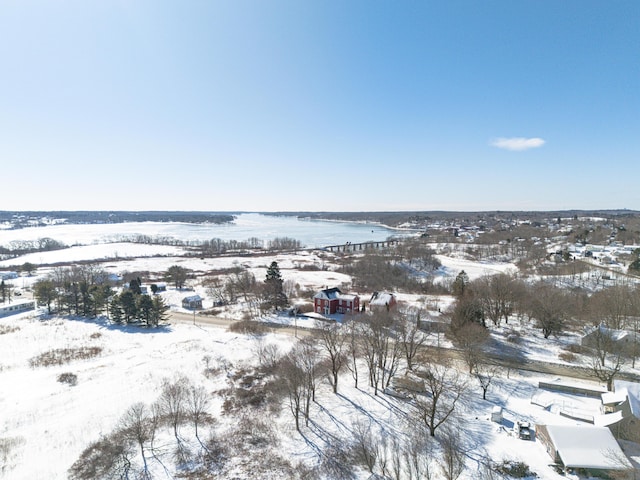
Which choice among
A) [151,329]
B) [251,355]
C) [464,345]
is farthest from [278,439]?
[151,329]

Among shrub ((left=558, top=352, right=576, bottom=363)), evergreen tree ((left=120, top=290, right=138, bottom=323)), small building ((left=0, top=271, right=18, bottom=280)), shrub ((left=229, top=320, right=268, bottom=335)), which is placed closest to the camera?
shrub ((left=558, top=352, right=576, bottom=363))

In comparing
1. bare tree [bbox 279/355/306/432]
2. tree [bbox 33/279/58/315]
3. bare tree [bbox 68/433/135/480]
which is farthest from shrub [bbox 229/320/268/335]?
tree [bbox 33/279/58/315]

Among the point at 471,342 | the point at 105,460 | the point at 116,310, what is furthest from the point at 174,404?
the point at 116,310

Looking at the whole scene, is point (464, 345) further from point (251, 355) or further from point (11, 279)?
point (11, 279)

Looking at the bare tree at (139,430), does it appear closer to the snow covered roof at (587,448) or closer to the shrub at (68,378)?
the shrub at (68,378)

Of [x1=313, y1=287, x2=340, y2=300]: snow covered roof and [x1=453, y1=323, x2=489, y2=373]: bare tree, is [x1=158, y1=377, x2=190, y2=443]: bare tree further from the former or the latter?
[x1=313, y1=287, x2=340, y2=300]: snow covered roof

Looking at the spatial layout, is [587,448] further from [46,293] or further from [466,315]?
[46,293]
